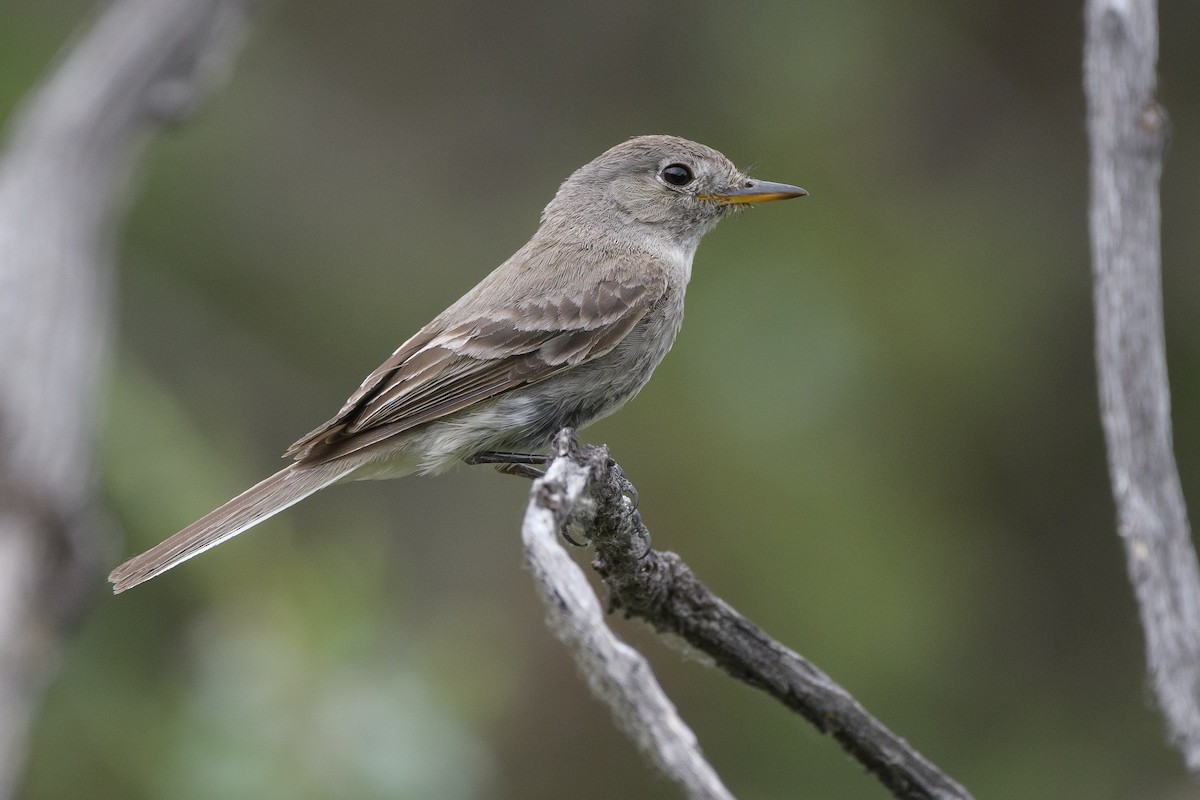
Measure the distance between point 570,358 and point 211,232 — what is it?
15.7 feet

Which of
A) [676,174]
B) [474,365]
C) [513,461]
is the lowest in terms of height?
[513,461]

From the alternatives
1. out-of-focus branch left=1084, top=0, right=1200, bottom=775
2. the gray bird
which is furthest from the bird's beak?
out-of-focus branch left=1084, top=0, right=1200, bottom=775

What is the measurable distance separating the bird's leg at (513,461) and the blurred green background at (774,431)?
0.70 m

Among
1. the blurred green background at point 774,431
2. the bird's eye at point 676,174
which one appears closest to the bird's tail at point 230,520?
the blurred green background at point 774,431

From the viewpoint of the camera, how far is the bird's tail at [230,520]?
4.58 m

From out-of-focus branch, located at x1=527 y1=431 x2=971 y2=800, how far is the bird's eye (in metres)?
2.36

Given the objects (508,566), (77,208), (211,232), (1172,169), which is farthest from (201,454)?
(1172,169)

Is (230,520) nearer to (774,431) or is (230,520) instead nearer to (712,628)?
(712,628)

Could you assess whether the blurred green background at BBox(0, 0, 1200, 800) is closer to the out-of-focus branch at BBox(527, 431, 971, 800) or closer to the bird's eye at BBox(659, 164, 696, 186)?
the bird's eye at BBox(659, 164, 696, 186)

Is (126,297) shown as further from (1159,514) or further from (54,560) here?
(1159,514)

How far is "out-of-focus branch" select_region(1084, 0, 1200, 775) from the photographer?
11.9 ft

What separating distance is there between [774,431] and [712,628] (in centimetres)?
337

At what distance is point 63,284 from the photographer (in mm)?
5297

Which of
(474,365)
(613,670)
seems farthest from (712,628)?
(474,365)
